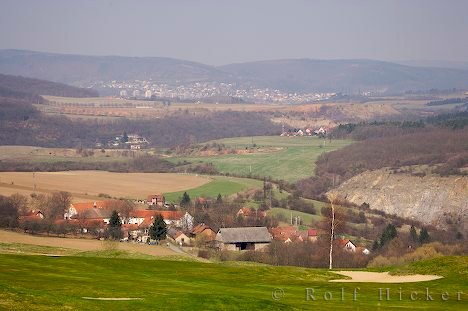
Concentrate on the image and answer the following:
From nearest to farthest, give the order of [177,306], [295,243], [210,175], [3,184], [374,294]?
1. [177,306]
2. [374,294]
3. [295,243]
4. [3,184]
5. [210,175]

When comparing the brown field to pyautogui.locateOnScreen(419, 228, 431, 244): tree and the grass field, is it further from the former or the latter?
pyautogui.locateOnScreen(419, 228, 431, 244): tree

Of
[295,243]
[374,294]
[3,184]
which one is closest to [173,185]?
[3,184]

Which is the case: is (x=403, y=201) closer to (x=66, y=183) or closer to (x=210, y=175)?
(x=210, y=175)

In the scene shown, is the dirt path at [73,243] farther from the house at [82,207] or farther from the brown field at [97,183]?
the brown field at [97,183]

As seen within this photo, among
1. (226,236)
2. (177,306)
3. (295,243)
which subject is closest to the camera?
(177,306)

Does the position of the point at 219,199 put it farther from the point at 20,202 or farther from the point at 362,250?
the point at 362,250

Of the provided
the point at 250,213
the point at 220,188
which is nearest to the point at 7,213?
the point at 250,213

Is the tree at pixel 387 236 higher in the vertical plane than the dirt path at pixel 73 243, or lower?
lower

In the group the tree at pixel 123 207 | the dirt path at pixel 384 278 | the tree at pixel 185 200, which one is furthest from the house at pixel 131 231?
the dirt path at pixel 384 278
